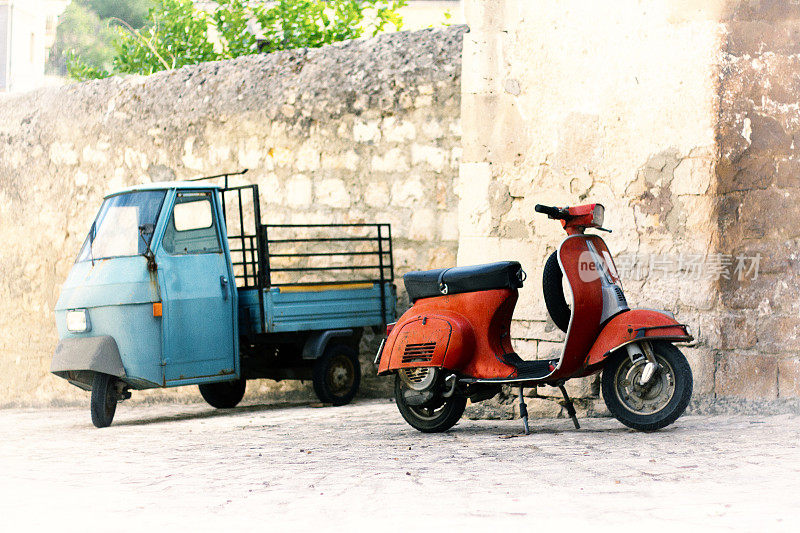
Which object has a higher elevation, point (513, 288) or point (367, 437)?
point (513, 288)

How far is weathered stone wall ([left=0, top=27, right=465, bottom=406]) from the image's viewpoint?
24.6 feet

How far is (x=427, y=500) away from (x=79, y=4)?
29.9 m

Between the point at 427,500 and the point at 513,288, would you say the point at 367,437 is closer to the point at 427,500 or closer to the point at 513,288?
the point at 513,288

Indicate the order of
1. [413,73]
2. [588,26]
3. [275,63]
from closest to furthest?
[588,26] < [413,73] < [275,63]

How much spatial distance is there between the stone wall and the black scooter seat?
57cm

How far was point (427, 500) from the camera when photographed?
3.33 metres

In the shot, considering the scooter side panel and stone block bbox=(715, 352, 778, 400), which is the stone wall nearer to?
stone block bbox=(715, 352, 778, 400)

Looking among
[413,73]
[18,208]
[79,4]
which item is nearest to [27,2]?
[79,4]

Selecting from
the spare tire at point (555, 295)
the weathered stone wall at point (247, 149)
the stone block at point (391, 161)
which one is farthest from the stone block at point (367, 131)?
the spare tire at point (555, 295)

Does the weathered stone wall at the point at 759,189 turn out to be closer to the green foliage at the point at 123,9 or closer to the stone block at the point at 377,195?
the stone block at the point at 377,195

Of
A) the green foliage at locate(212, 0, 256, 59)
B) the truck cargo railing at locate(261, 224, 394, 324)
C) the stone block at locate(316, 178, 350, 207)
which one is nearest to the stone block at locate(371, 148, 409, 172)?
the stone block at locate(316, 178, 350, 207)

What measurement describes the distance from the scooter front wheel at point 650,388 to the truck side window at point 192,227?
3125 millimetres

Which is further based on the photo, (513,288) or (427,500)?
(513,288)

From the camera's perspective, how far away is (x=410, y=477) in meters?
3.82
